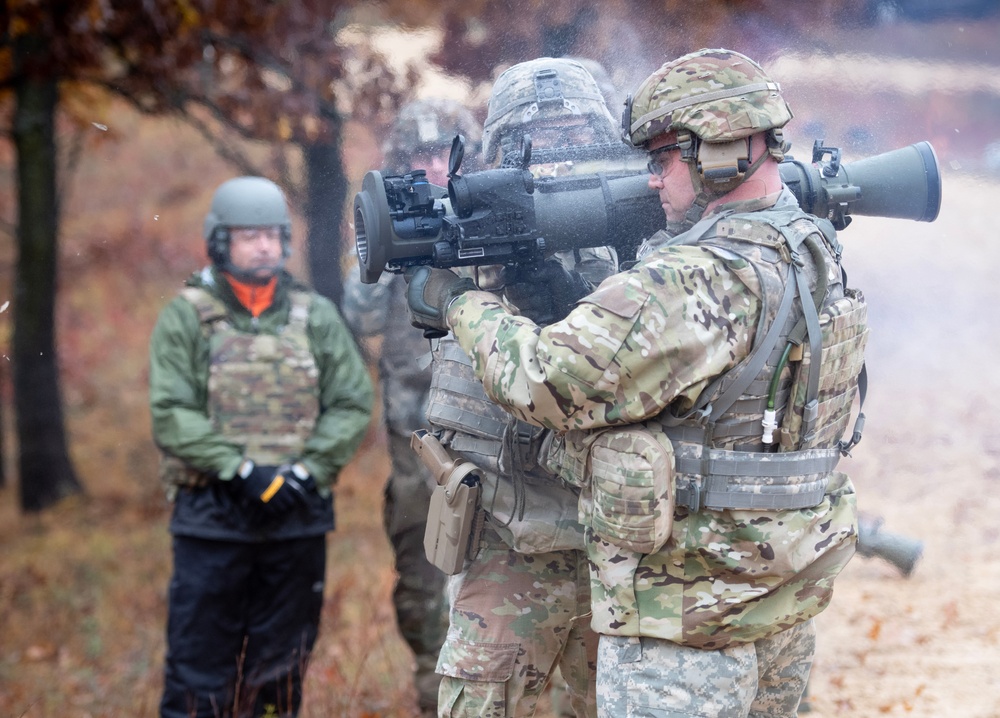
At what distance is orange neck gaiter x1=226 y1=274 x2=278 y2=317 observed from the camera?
3885mm

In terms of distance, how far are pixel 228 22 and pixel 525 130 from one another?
119 inches

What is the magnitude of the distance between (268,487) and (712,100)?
2263 mm

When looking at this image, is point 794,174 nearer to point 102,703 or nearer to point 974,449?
point 102,703

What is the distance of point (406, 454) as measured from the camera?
4.30m

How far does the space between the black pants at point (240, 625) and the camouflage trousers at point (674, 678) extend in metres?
1.77

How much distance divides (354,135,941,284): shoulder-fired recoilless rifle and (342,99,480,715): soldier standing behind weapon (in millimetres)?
1556

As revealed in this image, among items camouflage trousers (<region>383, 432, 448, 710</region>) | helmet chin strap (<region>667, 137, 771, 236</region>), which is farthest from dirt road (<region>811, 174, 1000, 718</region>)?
helmet chin strap (<region>667, 137, 771, 236</region>)

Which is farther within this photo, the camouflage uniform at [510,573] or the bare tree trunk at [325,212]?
the bare tree trunk at [325,212]

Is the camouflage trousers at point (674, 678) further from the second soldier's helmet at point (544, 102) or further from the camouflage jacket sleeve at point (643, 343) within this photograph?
the second soldier's helmet at point (544, 102)

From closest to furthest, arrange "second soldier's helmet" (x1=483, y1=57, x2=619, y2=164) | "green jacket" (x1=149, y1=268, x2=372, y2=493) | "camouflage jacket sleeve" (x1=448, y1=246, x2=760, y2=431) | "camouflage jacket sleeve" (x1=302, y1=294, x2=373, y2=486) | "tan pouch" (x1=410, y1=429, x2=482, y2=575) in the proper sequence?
"camouflage jacket sleeve" (x1=448, y1=246, x2=760, y2=431), "tan pouch" (x1=410, y1=429, x2=482, y2=575), "second soldier's helmet" (x1=483, y1=57, x2=619, y2=164), "green jacket" (x1=149, y1=268, x2=372, y2=493), "camouflage jacket sleeve" (x1=302, y1=294, x2=373, y2=486)

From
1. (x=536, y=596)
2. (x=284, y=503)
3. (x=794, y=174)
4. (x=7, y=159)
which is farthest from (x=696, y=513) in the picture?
(x=7, y=159)

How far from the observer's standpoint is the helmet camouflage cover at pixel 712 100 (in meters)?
2.30

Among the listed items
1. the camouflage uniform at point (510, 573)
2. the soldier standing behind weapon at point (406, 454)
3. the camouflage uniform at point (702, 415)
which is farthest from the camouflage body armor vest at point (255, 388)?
the camouflage uniform at point (702, 415)

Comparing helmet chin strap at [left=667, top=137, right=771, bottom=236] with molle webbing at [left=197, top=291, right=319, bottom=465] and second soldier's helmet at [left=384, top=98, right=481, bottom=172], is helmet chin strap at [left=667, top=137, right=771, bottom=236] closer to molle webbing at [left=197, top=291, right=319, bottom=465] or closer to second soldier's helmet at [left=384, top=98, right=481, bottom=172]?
second soldier's helmet at [left=384, top=98, right=481, bottom=172]
